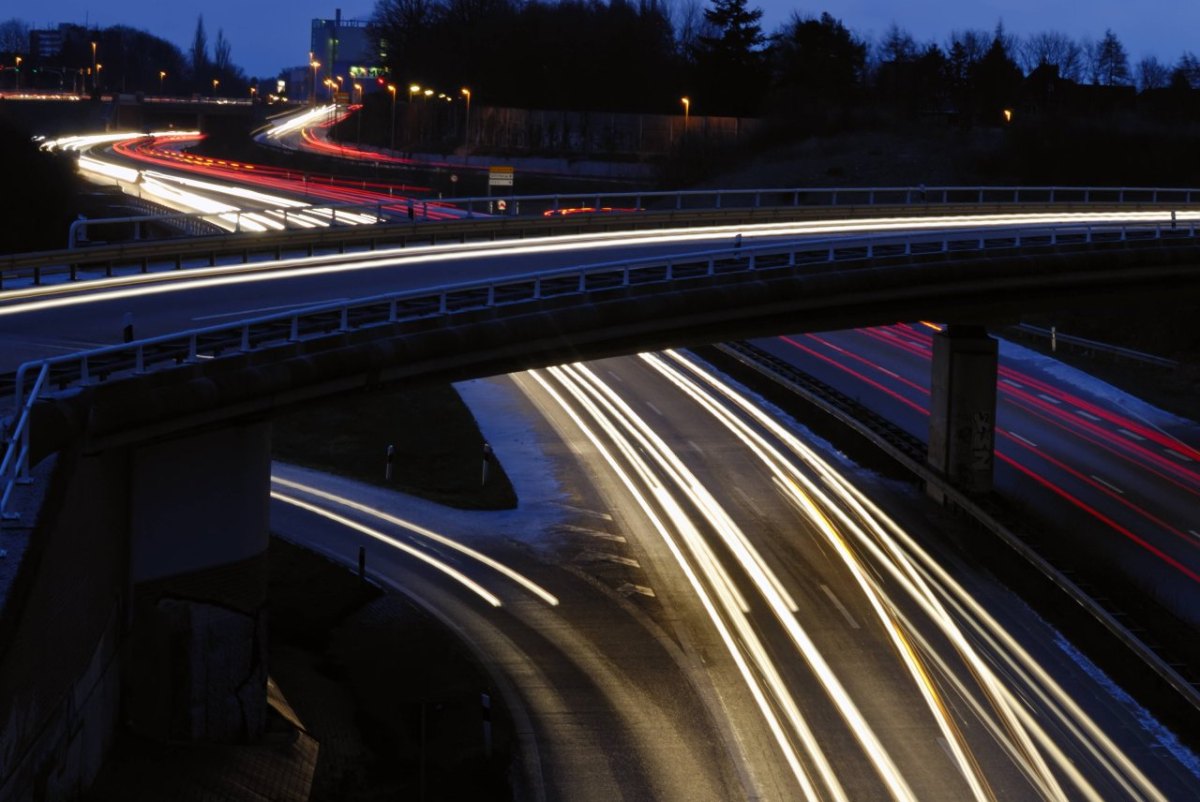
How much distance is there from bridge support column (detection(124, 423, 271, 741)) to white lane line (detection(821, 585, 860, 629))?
10.2 metres

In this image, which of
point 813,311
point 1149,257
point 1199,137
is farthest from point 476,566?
point 1199,137

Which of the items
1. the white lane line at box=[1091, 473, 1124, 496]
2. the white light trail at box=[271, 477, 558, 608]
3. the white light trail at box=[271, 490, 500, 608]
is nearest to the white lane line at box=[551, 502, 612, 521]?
the white light trail at box=[271, 477, 558, 608]

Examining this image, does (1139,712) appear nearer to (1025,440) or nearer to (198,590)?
(198,590)

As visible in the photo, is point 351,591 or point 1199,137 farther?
point 1199,137

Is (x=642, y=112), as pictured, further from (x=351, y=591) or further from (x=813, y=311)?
(x=351, y=591)

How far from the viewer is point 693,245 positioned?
38500mm

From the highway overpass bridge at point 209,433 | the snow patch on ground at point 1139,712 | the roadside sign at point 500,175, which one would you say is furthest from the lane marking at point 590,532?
the roadside sign at point 500,175

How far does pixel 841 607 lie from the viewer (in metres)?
25.6

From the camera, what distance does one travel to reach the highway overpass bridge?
14.0m

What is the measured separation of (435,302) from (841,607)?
8.91 metres

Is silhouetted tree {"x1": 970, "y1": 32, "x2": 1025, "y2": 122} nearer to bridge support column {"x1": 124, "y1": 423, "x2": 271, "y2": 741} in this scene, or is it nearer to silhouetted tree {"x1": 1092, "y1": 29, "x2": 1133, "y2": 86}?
silhouetted tree {"x1": 1092, "y1": 29, "x2": 1133, "y2": 86}

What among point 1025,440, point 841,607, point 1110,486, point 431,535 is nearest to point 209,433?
point 431,535

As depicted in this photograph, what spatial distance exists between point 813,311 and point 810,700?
1105 cm

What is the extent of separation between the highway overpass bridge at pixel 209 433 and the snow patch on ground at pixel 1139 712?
874 centimetres
